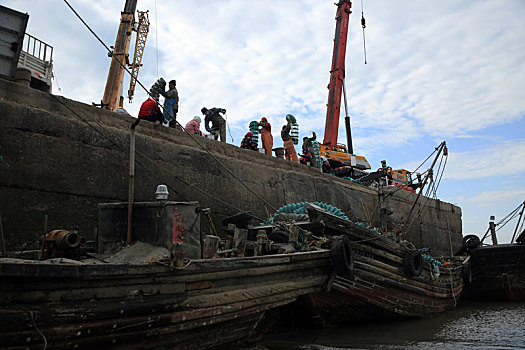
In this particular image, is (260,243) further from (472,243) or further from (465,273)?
(472,243)

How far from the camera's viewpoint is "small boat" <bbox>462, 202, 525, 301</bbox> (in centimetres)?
1442

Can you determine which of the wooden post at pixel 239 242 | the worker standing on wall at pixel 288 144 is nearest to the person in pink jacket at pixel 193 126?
the worker standing on wall at pixel 288 144

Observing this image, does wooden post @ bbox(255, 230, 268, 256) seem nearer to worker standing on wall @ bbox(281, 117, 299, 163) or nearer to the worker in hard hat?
the worker in hard hat

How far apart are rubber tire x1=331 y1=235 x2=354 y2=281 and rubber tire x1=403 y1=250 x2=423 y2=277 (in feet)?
8.28

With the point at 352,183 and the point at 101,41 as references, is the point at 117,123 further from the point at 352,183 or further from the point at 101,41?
the point at 352,183

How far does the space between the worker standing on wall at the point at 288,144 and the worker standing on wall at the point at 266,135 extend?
129cm

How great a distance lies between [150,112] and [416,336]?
7221 millimetres

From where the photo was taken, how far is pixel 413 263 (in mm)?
9188

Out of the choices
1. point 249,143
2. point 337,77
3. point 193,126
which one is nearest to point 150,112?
point 193,126

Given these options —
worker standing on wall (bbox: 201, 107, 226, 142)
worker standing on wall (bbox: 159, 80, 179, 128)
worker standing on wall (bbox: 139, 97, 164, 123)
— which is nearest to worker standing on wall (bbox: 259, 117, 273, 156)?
worker standing on wall (bbox: 201, 107, 226, 142)

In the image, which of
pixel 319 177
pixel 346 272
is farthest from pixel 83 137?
pixel 319 177

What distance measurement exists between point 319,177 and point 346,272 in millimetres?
6753

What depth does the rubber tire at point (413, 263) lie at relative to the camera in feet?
29.8

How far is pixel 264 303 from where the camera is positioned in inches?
218
